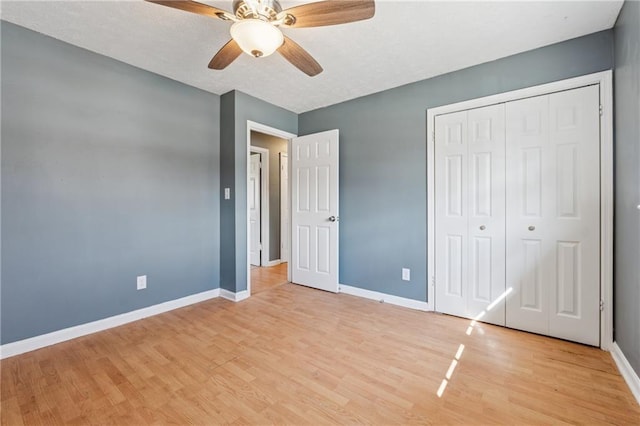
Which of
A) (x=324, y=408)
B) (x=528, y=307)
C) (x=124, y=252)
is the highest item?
(x=124, y=252)

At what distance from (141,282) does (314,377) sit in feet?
6.51

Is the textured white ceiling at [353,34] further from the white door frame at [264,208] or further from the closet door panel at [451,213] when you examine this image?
the white door frame at [264,208]

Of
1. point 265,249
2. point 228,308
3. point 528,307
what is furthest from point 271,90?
point 528,307

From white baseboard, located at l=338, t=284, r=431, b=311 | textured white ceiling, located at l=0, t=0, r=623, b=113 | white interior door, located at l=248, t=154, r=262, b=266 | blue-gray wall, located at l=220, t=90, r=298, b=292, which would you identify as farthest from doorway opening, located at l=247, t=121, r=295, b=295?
textured white ceiling, located at l=0, t=0, r=623, b=113

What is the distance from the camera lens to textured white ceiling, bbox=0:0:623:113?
183 centimetres

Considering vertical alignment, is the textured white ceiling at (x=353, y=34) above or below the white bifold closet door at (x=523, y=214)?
above

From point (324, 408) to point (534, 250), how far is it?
2099mm

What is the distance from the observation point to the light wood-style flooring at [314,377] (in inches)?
56.7

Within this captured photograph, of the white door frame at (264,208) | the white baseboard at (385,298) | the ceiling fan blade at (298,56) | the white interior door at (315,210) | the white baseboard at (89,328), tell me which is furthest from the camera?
the white door frame at (264,208)

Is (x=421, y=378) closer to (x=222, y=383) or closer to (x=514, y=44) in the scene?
(x=222, y=383)

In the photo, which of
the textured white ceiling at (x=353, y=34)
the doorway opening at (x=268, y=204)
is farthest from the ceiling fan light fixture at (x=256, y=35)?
the doorway opening at (x=268, y=204)

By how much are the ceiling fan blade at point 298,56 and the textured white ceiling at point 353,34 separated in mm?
258

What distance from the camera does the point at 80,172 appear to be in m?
2.30

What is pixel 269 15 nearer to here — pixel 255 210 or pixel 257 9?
pixel 257 9
